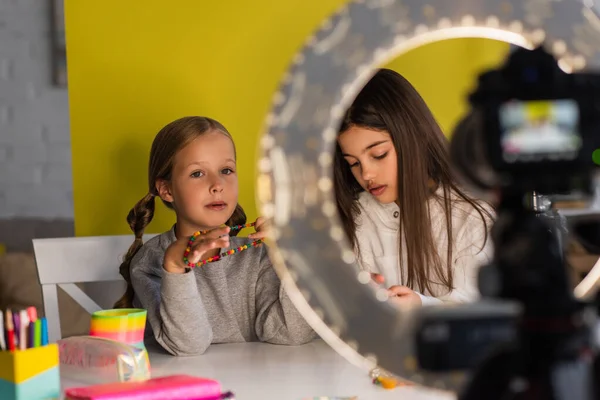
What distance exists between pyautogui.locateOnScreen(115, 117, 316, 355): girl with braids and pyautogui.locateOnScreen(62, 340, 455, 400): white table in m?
0.04

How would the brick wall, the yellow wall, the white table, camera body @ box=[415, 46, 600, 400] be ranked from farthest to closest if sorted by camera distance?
the brick wall < the yellow wall < the white table < camera body @ box=[415, 46, 600, 400]

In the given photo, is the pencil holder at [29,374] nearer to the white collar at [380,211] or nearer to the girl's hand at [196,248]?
the girl's hand at [196,248]

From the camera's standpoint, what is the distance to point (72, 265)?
1.40 meters

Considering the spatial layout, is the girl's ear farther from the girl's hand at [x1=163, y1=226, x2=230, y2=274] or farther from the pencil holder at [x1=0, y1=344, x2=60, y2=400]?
the pencil holder at [x1=0, y1=344, x2=60, y2=400]

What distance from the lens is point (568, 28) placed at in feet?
1.62

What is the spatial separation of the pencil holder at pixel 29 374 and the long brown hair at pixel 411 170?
0.43 metres

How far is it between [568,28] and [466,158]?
7.0 inches

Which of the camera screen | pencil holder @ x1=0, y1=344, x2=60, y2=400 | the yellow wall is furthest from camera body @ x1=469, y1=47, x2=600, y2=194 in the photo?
the yellow wall

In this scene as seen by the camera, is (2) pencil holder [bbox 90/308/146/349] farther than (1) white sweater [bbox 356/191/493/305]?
No

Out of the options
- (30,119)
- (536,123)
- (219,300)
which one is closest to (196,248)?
(219,300)

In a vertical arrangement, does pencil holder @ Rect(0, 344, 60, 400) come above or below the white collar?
below

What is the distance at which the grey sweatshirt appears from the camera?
112 cm

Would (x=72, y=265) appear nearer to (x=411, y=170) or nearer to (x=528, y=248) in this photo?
(x=411, y=170)

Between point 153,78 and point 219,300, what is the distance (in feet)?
2.09
